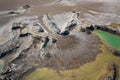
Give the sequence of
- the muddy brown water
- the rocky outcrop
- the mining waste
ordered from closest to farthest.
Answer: the mining waste → the rocky outcrop → the muddy brown water

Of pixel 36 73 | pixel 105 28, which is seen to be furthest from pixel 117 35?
pixel 36 73

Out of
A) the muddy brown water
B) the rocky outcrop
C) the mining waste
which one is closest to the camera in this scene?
the mining waste

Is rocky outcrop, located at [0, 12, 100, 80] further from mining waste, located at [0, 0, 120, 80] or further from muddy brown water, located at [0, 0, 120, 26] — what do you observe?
→ muddy brown water, located at [0, 0, 120, 26]

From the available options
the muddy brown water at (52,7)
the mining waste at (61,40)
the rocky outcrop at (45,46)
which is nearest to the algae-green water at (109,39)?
the mining waste at (61,40)

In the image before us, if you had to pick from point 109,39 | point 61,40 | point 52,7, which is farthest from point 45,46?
point 52,7

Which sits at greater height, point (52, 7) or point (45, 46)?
Answer: point (52, 7)

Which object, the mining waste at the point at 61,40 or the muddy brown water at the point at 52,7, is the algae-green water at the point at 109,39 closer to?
the mining waste at the point at 61,40

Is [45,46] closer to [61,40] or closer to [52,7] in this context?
[61,40]

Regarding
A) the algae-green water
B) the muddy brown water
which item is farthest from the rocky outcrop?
the muddy brown water
